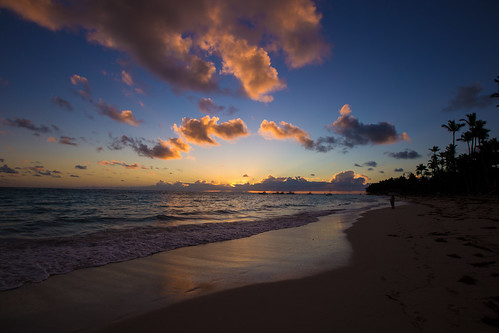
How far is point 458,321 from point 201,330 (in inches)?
161

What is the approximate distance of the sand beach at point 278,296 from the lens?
11.8ft

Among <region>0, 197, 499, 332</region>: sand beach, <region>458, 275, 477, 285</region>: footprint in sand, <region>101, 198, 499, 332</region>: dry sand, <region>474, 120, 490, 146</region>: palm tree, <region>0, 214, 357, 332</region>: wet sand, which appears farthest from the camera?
<region>474, 120, 490, 146</region>: palm tree

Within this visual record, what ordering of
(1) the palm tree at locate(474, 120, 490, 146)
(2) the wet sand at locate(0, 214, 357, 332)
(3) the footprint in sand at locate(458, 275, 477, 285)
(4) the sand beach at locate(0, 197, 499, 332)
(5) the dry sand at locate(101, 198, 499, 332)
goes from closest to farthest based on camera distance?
(5) the dry sand at locate(101, 198, 499, 332) < (4) the sand beach at locate(0, 197, 499, 332) < (2) the wet sand at locate(0, 214, 357, 332) < (3) the footprint in sand at locate(458, 275, 477, 285) < (1) the palm tree at locate(474, 120, 490, 146)

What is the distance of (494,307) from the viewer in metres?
3.67

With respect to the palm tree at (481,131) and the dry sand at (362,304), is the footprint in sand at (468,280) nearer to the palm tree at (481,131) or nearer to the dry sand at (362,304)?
the dry sand at (362,304)

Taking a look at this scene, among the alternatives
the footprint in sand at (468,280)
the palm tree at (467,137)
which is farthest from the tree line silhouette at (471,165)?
the footprint in sand at (468,280)

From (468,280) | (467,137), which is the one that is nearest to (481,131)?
(467,137)

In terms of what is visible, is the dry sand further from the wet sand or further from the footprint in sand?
the wet sand

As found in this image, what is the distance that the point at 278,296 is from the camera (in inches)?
185

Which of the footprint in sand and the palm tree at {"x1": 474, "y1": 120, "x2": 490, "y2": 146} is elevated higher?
the palm tree at {"x1": 474, "y1": 120, "x2": 490, "y2": 146}

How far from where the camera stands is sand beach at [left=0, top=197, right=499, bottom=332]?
3.59m

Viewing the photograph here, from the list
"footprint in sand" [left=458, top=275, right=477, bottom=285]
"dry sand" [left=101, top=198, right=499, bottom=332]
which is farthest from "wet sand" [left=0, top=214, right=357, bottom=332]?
"footprint in sand" [left=458, top=275, right=477, bottom=285]

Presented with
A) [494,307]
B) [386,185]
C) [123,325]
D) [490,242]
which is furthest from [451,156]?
[386,185]

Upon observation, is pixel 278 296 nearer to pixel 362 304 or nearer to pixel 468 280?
pixel 362 304
